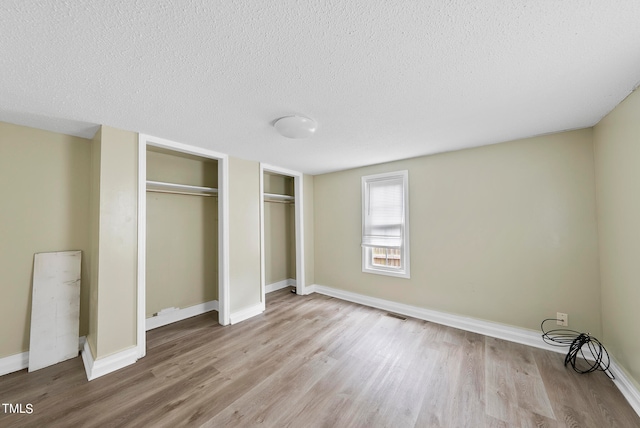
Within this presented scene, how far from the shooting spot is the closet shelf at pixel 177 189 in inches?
114

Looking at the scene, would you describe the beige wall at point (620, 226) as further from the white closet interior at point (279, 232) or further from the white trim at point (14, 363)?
the white trim at point (14, 363)

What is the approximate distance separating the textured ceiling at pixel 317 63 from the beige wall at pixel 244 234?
1.09 metres

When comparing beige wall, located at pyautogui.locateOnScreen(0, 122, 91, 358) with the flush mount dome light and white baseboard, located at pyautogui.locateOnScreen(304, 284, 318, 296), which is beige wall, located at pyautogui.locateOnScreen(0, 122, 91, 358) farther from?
white baseboard, located at pyautogui.locateOnScreen(304, 284, 318, 296)

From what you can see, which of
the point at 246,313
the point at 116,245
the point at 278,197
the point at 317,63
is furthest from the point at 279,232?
the point at 317,63

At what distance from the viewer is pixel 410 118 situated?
2.12 m

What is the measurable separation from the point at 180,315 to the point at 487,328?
13.0 ft

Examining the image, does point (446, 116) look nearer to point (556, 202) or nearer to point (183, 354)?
point (556, 202)

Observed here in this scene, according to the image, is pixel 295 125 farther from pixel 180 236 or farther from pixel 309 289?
pixel 309 289

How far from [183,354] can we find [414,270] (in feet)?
9.91

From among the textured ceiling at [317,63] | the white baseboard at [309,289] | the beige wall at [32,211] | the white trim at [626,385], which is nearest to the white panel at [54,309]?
the beige wall at [32,211]

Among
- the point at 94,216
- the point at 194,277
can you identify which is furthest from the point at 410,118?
the point at 194,277

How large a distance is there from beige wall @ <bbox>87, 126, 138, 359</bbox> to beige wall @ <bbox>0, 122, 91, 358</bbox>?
42 cm

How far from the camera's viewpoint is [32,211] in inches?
89.4

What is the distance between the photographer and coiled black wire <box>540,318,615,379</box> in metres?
2.10
